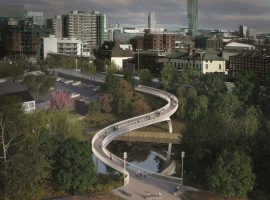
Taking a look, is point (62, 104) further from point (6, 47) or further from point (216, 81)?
point (6, 47)

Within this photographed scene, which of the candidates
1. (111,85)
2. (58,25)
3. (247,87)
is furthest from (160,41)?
(247,87)

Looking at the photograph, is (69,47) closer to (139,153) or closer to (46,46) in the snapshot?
(46,46)

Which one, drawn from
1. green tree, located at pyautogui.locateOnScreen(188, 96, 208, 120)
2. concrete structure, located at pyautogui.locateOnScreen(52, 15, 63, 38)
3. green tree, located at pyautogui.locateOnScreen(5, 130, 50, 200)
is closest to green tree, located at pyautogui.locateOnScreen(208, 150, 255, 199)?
green tree, located at pyautogui.locateOnScreen(5, 130, 50, 200)

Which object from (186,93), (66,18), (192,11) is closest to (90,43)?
(66,18)

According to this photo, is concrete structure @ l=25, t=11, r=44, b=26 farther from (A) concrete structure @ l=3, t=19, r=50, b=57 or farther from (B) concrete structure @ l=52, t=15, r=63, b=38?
(A) concrete structure @ l=3, t=19, r=50, b=57

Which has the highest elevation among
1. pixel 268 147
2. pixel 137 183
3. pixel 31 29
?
pixel 31 29

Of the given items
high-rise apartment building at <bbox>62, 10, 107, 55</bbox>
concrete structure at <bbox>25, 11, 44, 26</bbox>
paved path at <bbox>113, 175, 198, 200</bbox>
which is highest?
concrete structure at <bbox>25, 11, 44, 26</bbox>

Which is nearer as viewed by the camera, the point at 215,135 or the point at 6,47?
the point at 215,135
